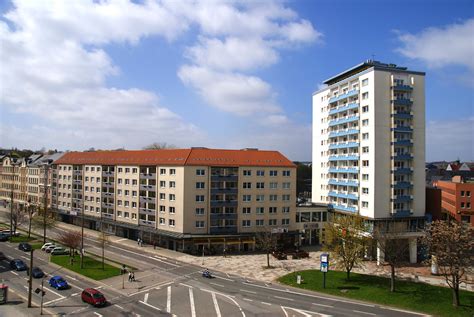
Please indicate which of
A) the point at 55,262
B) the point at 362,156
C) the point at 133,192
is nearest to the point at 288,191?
the point at 362,156

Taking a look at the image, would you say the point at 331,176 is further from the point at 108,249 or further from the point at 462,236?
the point at 108,249

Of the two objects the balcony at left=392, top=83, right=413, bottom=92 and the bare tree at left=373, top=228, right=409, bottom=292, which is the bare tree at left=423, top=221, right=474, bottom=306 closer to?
the bare tree at left=373, top=228, right=409, bottom=292

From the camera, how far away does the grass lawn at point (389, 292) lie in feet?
132

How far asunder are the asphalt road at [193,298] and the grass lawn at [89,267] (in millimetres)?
1649

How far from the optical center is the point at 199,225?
68.9 metres

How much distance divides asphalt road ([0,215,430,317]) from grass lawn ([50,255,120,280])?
1.65m

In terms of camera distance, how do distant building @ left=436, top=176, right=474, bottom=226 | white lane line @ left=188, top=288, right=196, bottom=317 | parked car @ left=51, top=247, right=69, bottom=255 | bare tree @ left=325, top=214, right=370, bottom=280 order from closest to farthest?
1. white lane line @ left=188, top=288, right=196, bottom=317
2. bare tree @ left=325, top=214, right=370, bottom=280
3. parked car @ left=51, top=247, right=69, bottom=255
4. distant building @ left=436, top=176, right=474, bottom=226

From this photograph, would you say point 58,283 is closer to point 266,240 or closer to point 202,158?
point 266,240

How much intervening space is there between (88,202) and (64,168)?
16967 millimetres

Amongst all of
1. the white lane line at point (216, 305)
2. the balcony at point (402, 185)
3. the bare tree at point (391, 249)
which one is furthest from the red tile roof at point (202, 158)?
the white lane line at point (216, 305)

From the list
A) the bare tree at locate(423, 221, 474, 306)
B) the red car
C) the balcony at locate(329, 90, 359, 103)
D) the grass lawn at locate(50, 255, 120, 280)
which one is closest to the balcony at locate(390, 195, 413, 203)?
the balcony at locate(329, 90, 359, 103)

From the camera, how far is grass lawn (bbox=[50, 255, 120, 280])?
5175 centimetres

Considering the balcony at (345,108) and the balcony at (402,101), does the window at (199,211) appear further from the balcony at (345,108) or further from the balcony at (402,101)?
the balcony at (402,101)

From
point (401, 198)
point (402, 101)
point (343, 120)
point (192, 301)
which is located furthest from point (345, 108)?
point (192, 301)
